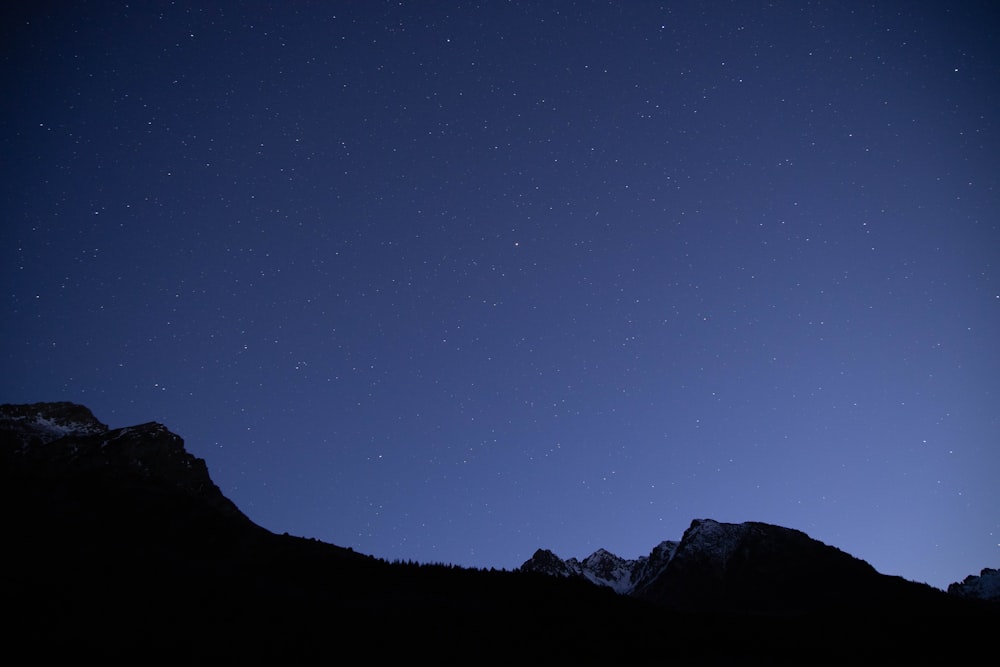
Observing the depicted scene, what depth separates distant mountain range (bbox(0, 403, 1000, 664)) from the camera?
2253 centimetres

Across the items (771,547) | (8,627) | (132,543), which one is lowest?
(8,627)

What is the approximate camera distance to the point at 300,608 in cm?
2672

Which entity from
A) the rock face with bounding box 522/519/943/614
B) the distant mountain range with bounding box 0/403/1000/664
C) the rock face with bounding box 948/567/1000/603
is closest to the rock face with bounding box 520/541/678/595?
the rock face with bounding box 522/519/943/614

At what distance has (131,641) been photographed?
21125 millimetres

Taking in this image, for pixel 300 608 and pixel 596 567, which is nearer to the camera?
pixel 300 608

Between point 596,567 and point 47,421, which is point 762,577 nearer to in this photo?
point 596,567

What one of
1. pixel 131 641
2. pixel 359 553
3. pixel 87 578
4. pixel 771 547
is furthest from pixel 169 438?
pixel 771 547

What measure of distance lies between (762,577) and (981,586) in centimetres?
8540

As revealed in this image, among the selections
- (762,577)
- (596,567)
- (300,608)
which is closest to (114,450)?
(300,608)

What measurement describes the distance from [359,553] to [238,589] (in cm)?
1636

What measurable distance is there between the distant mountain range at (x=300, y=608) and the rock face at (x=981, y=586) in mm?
81630

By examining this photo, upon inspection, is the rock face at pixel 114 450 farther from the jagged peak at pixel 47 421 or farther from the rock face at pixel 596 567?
the rock face at pixel 596 567

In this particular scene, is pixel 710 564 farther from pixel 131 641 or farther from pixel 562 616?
pixel 131 641

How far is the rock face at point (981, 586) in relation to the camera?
11488cm
